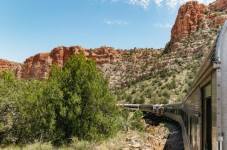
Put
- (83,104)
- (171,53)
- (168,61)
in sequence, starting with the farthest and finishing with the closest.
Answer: (171,53), (168,61), (83,104)

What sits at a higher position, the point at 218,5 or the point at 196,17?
the point at 218,5

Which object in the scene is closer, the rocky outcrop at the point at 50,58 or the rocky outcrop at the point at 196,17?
the rocky outcrop at the point at 196,17

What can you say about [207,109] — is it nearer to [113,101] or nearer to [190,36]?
[113,101]

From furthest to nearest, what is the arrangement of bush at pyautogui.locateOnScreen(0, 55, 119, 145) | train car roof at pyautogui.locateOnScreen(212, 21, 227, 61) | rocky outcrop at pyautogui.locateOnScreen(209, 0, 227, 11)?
rocky outcrop at pyautogui.locateOnScreen(209, 0, 227, 11) < bush at pyautogui.locateOnScreen(0, 55, 119, 145) < train car roof at pyautogui.locateOnScreen(212, 21, 227, 61)

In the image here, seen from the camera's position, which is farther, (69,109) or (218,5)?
(218,5)

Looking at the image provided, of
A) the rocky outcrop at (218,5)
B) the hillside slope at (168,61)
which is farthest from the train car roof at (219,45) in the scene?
the rocky outcrop at (218,5)

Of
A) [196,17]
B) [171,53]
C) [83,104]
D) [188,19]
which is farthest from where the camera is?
[188,19]

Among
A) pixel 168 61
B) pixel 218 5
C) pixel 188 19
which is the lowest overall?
pixel 168 61

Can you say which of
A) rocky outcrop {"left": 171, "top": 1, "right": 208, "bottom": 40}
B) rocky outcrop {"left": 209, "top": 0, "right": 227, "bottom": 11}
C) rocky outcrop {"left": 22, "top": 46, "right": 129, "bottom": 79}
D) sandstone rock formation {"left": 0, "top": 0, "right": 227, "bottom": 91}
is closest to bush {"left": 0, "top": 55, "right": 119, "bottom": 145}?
sandstone rock formation {"left": 0, "top": 0, "right": 227, "bottom": 91}

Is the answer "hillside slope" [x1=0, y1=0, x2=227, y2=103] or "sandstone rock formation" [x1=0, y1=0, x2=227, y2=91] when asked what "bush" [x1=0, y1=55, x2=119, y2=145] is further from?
"sandstone rock formation" [x1=0, y1=0, x2=227, y2=91]

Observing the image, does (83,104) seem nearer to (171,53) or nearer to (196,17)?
(171,53)

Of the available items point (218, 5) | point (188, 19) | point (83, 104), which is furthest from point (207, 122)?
point (218, 5)

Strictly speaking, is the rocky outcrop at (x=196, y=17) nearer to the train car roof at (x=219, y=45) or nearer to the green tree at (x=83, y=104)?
the green tree at (x=83, y=104)

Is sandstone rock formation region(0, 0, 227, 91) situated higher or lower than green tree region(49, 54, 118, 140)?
higher
